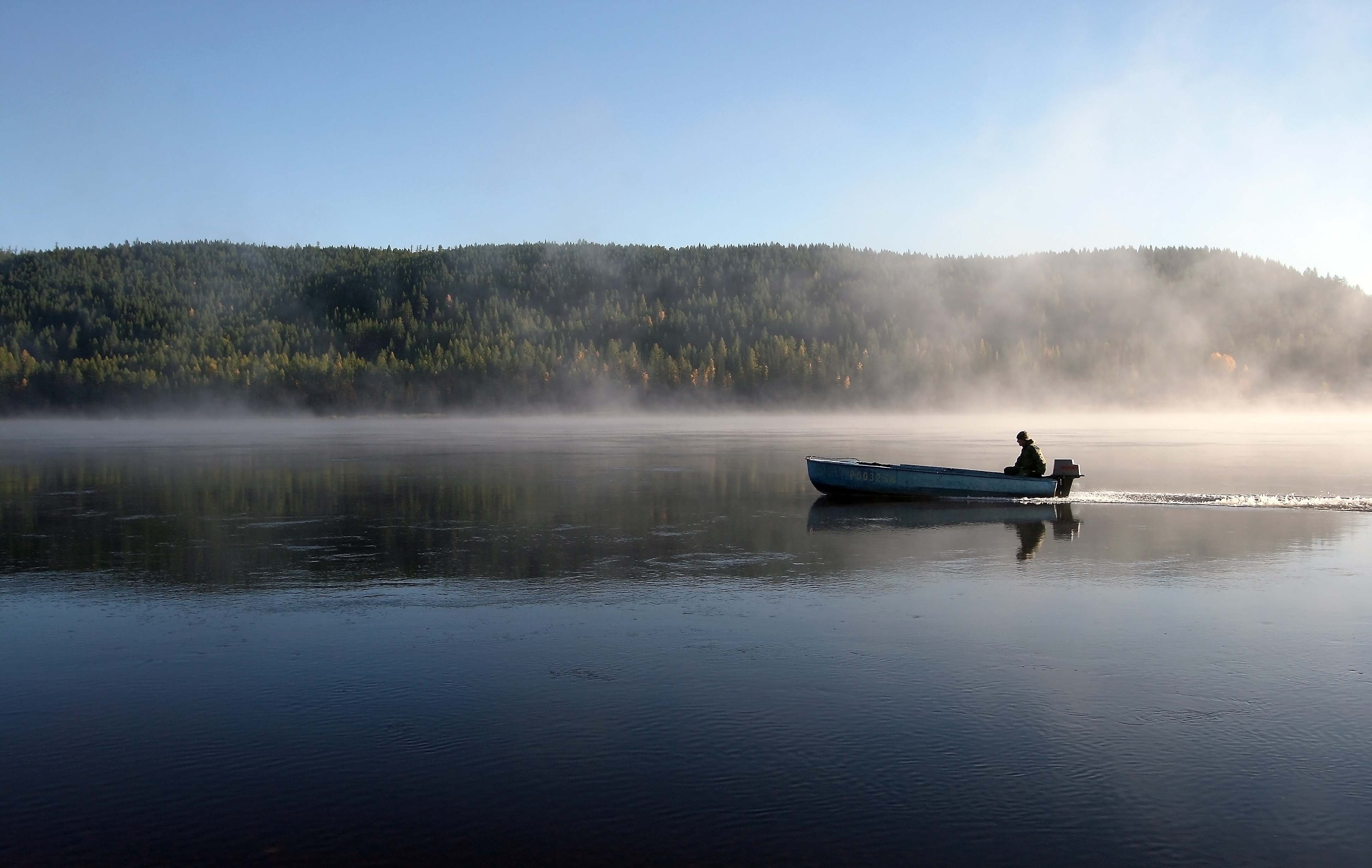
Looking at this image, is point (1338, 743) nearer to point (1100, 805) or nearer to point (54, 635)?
point (1100, 805)

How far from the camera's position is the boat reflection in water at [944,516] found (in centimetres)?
2609

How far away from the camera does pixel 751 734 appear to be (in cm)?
1008

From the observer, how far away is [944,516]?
→ 2947 centimetres

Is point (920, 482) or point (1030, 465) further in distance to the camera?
point (1030, 465)

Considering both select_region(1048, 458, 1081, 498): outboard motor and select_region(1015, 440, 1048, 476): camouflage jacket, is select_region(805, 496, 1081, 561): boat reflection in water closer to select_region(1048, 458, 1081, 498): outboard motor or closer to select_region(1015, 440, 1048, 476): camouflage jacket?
select_region(1048, 458, 1081, 498): outboard motor

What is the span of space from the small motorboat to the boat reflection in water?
304mm

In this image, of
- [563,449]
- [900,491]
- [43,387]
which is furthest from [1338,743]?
[43,387]

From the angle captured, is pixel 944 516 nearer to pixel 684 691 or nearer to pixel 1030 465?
pixel 1030 465

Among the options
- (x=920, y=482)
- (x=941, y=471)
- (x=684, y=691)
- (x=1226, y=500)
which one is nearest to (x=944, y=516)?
(x=941, y=471)

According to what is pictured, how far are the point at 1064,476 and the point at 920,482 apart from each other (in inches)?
162

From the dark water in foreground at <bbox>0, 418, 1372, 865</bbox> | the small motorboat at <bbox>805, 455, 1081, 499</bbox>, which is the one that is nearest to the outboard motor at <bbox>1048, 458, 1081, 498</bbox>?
the small motorboat at <bbox>805, 455, 1081, 499</bbox>

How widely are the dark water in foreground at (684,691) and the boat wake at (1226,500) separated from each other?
3478mm

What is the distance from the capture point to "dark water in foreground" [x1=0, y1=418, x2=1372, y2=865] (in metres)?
8.12

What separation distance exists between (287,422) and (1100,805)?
16469cm
